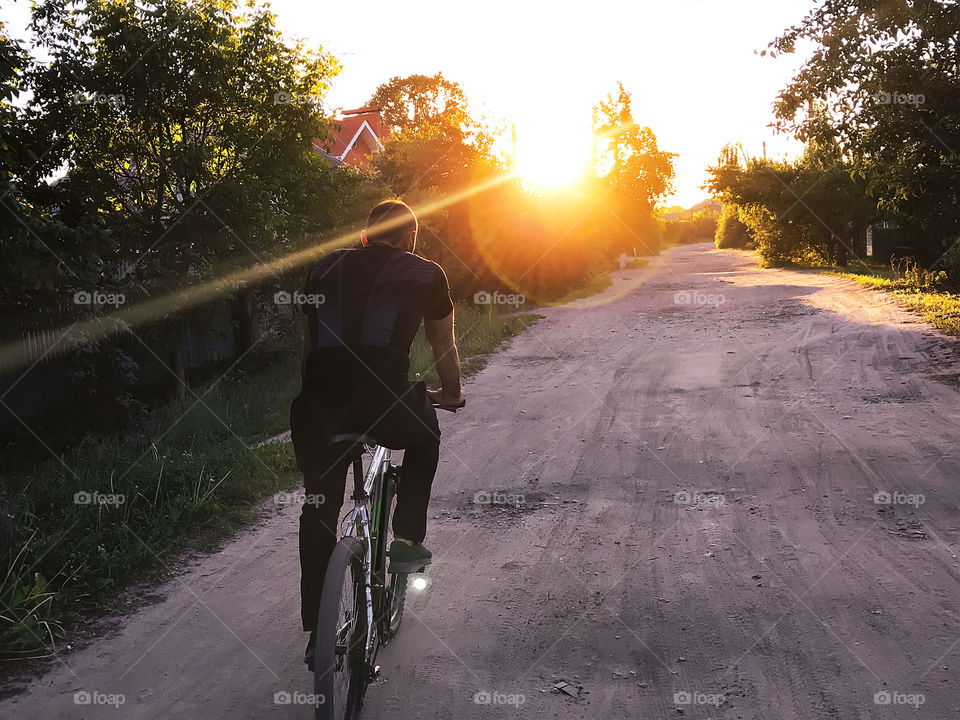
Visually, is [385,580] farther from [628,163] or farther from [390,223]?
[628,163]

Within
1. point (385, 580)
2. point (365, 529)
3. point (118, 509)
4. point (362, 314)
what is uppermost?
point (362, 314)

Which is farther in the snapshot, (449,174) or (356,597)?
(449,174)

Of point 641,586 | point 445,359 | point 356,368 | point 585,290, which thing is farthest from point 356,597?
point 585,290

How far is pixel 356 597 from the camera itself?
126 inches

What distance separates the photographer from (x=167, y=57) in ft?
33.2

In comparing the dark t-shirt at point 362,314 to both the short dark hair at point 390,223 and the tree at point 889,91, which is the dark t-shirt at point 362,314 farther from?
the tree at point 889,91

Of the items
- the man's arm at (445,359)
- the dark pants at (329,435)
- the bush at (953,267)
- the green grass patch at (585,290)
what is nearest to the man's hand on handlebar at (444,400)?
the man's arm at (445,359)

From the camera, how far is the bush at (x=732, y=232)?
6128 cm

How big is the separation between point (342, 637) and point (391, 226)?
1601mm

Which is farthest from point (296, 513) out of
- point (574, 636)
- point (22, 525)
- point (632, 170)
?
point (632, 170)

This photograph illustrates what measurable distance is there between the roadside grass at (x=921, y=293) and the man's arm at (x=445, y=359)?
11.4 metres

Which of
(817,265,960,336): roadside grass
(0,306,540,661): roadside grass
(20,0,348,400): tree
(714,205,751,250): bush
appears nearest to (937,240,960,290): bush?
(817,265,960,336): roadside grass

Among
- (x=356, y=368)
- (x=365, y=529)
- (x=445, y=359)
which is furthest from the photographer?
(x=445, y=359)

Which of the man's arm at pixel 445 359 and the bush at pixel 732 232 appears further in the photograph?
the bush at pixel 732 232
